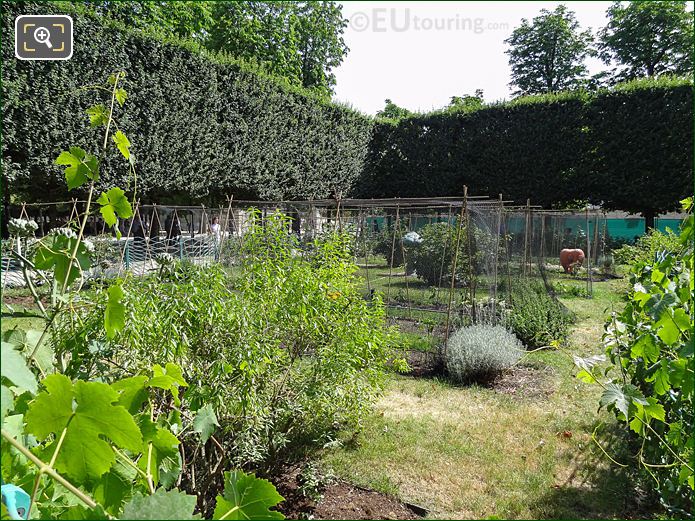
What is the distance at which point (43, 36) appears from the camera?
0.94 meters


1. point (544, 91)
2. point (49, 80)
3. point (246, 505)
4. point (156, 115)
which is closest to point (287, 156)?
point (156, 115)

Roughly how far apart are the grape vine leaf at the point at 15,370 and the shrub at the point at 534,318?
672 centimetres

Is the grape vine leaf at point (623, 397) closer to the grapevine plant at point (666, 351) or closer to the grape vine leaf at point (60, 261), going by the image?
the grapevine plant at point (666, 351)

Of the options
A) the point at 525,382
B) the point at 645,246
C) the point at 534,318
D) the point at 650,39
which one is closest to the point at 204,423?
the point at 525,382

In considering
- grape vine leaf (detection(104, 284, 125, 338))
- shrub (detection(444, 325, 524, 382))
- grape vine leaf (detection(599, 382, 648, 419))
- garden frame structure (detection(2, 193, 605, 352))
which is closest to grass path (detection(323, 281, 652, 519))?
shrub (detection(444, 325, 524, 382))

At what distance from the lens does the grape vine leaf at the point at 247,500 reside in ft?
2.07

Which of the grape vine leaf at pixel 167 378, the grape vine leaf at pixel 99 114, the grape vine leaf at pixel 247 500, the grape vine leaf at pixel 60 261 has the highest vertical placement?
the grape vine leaf at pixel 99 114

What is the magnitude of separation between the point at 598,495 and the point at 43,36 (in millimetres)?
4016

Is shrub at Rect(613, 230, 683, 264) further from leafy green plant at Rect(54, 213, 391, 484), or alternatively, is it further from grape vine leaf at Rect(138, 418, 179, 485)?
grape vine leaf at Rect(138, 418, 179, 485)

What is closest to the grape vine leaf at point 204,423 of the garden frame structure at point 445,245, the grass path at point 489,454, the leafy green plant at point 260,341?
the leafy green plant at point 260,341

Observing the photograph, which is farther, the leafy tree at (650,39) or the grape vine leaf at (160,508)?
the leafy tree at (650,39)

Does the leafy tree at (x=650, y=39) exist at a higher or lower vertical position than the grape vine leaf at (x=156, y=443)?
higher

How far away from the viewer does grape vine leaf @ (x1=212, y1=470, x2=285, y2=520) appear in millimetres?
631

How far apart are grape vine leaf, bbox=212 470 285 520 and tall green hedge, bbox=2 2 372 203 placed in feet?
33.5
